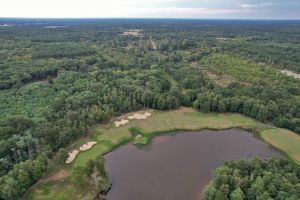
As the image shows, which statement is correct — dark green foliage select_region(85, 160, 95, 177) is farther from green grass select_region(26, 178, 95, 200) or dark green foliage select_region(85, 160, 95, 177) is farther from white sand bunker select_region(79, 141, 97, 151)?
white sand bunker select_region(79, 141, 97, 151)

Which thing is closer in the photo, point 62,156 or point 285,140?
point 62,156

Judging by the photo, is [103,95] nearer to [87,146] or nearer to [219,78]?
[87,146]

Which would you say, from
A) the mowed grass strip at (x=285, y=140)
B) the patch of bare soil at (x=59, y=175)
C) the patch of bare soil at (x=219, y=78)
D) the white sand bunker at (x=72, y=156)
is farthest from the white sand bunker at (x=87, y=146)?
the patch of bare soil at (x=219, y=78)

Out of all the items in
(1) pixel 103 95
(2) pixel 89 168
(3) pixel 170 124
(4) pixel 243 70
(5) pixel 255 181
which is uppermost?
(5) pixel 255 181

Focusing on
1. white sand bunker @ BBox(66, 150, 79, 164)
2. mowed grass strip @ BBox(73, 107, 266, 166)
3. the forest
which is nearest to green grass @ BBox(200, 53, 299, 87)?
the forest

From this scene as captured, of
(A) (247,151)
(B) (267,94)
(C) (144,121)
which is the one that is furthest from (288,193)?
(B) (267,94)

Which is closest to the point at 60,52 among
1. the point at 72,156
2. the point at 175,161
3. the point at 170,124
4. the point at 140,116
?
the point at 140,116

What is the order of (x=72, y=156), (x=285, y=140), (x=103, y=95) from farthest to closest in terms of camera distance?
(x=103, y=95) < (x=285, y=140) < (x=72, y=156)

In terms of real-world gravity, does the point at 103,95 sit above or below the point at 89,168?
above
